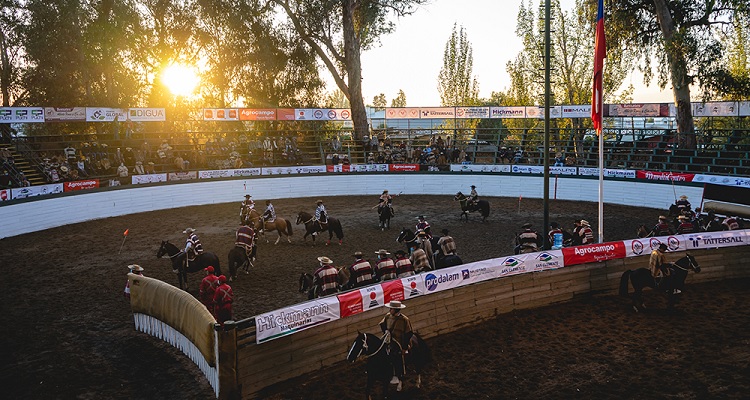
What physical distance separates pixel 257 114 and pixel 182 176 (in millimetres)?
8807

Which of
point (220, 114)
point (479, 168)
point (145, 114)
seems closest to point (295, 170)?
point (220, 114)

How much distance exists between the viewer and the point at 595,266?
14555 millimetres

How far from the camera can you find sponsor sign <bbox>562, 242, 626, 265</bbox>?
14047 millimetres

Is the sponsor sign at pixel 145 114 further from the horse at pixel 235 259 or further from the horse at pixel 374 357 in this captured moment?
the horse at pixel 374 357

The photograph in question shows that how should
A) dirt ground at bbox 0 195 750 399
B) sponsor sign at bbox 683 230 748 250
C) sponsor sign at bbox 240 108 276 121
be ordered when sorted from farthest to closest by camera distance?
sponsor sign at bbox 240 108 276 121 → sponsor sign at bbox 683 230 748 250 → dirt ground at bbox 0 195 750 399

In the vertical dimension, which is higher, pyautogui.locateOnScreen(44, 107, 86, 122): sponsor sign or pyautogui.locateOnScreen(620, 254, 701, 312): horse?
pyautogui.locateOnScreen(44, 107, 86, 122): sponsor sign

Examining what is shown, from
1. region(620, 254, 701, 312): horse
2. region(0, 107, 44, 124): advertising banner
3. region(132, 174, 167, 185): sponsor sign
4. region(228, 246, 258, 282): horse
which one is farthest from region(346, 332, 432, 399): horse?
region(0, 107, 44, 124): advertising banner

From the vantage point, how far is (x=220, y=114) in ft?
123

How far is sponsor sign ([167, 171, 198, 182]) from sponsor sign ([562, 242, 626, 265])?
24750 millimetres

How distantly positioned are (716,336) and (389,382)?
791 centimetres

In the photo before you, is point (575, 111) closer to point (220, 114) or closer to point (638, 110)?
point (638, 110)

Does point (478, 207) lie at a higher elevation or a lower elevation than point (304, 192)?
lower

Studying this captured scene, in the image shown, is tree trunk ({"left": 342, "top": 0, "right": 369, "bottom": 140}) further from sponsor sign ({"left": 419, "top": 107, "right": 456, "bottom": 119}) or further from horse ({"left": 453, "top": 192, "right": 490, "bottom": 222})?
horse ({"left": 453, "top": 192, "right": 490, "bottom": 222})

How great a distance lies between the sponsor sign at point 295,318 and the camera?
9312 mm
